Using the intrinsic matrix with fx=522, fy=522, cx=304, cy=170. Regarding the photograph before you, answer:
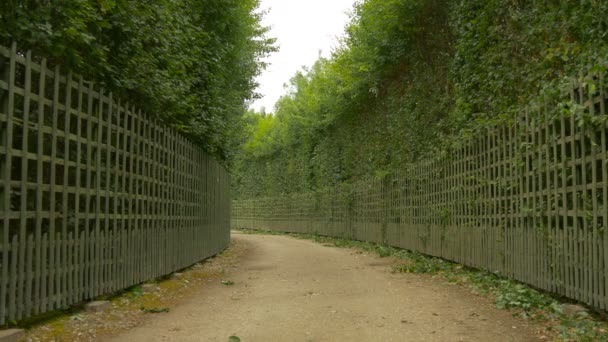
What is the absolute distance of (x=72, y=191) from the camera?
17.6ft

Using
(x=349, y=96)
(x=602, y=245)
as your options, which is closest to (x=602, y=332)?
(x=602, y=245)

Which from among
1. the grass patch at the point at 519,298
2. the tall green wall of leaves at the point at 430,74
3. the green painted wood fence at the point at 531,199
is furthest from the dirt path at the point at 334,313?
the tall green wall of leaves at the point at 430,74

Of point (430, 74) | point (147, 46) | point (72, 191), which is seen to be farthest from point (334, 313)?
point (430, 74)

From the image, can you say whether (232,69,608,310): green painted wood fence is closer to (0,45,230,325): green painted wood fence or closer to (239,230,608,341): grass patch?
(239,230,608,341): grass patch

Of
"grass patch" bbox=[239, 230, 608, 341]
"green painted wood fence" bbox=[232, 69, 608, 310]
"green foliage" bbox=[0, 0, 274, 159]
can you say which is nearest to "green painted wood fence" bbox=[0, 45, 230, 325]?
"green foliage" bbox=[0, 0, 274, 159]

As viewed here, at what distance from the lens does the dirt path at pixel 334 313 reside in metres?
5.00

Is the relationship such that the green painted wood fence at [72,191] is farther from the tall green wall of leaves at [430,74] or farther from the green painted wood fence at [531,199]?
the tall green wall of leaves at [430,74]

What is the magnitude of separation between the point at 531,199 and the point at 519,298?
126 centimetres

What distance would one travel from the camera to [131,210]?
7027 mm

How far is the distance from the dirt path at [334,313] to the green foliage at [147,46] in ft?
9.58

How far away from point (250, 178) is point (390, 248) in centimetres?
2313

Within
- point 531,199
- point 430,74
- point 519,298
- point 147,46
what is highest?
point 430,74

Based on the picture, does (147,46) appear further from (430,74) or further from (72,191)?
(430,74)

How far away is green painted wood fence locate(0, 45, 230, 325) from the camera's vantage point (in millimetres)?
4367
